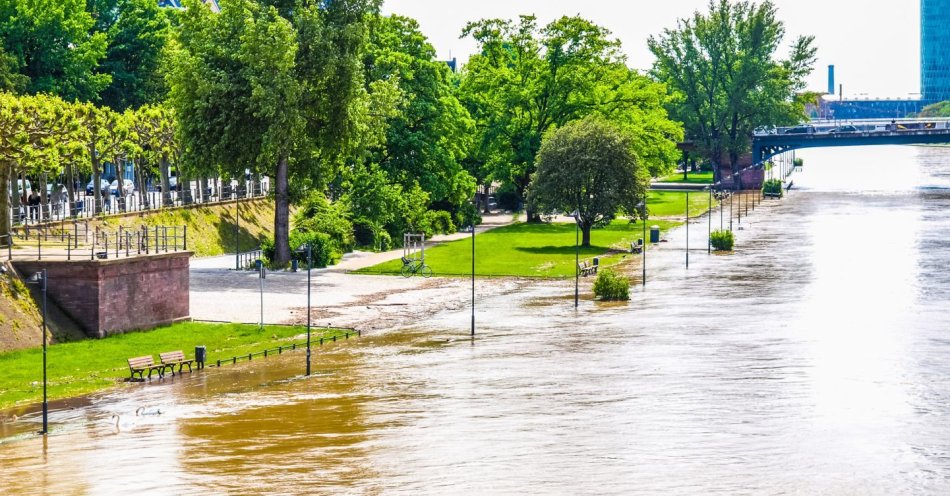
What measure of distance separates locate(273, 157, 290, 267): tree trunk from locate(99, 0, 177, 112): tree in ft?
84.5

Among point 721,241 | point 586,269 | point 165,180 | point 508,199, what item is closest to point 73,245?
point 165,180

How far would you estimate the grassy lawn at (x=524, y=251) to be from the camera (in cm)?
10225

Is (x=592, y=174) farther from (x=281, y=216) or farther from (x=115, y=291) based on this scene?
(x=115, y=291)

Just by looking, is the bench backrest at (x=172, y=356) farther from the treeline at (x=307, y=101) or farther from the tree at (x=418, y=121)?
the tree at (x=418, y=121)

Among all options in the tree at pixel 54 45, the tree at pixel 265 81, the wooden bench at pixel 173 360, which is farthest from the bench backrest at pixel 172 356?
the tree at pixel 54 45

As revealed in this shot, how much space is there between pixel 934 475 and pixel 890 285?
50029 mm

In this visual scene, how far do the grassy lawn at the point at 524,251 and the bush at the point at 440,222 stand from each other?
8.24ft

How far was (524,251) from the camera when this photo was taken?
115 metres

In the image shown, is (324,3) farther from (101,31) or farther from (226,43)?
(101,31)

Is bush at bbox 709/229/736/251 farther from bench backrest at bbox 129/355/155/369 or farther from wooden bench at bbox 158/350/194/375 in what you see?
bench backrest at bbox 129/355/155/369

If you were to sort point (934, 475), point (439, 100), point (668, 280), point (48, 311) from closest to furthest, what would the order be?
1. point (934, 475)
2. point (48, 311)
3. point (668, 280)
4. point (439, 100)

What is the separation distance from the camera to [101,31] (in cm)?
11950

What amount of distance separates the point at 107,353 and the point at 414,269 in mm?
34687

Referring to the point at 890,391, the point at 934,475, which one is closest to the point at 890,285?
the point at 890,391
